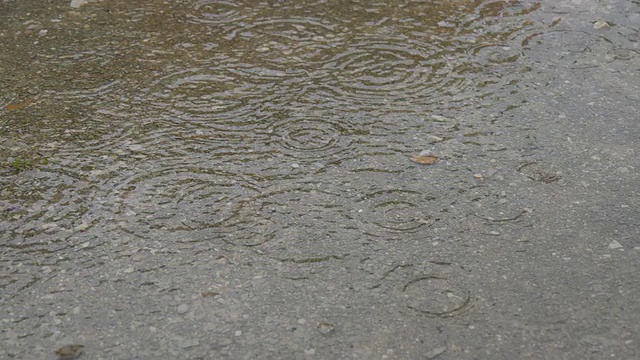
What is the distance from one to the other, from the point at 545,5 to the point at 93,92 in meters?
2.57

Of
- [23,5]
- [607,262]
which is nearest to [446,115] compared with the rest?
[607,262]

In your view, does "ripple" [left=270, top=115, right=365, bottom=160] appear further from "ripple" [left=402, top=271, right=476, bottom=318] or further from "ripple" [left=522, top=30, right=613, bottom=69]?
"ripple" [left=522, top=30, right=613, bottom=69]

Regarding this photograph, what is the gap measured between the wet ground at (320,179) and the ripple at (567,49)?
0.05 feet

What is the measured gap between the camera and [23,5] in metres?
4.61

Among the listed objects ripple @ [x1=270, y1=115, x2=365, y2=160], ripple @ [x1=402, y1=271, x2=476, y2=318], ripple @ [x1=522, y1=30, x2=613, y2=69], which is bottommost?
ripple @ [x1=402, y1=271, x2=476, y2=318]

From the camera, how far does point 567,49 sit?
4160mm

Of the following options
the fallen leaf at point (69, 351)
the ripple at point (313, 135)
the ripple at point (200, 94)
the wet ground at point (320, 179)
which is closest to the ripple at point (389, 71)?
the wet ground at point (320, 179)

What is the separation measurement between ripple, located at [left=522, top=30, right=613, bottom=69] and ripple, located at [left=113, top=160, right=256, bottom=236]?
5.94 feet

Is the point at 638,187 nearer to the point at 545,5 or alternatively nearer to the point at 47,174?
the point at 545,5

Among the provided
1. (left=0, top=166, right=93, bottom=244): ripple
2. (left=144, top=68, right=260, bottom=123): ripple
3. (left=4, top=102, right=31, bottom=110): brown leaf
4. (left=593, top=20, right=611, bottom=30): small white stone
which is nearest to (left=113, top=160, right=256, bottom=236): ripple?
(left=0, top=166, right=93, bottom=244): ripple

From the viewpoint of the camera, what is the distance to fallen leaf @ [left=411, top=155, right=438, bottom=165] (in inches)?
128

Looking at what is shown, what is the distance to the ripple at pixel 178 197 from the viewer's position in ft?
9.50

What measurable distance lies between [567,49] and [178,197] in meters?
2.24

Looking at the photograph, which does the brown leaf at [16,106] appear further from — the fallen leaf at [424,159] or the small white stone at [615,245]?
the small white stone at [615,245]
